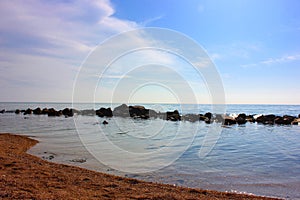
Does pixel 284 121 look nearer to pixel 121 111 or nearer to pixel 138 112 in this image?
pixel 138 112

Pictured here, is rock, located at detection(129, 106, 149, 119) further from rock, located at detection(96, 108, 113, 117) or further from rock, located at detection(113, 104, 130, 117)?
rock, located at detection(96, 108, 113, 117)

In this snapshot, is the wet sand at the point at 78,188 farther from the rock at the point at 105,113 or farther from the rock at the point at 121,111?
the rock at the point at 121,111

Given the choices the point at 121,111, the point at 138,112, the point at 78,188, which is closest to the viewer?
the point at 78,188

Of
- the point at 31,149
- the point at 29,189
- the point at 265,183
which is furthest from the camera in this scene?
the point at 31,149

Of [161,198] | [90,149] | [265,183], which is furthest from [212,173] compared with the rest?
[90,149]

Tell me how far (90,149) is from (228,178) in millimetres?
9719

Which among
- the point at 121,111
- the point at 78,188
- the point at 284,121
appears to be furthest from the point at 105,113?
the point at 78,188

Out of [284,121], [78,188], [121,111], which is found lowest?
[78,188]

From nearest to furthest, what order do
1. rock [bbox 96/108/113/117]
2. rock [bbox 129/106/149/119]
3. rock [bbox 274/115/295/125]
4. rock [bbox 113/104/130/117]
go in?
rock [bbox 274/115/295/125] < rock [bbox 129/106/149/119] < rock [bbox 96/108/113/117] < rock [bbox 113/104/130/117]

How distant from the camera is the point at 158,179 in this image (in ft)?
32.4

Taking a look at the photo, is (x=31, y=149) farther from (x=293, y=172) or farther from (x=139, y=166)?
(x=293, y=172)

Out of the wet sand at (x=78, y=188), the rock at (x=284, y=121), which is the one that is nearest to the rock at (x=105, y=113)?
the rock at (x=284, y=121)

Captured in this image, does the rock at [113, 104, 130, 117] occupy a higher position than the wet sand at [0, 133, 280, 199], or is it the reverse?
the rock at [113, 104, 130, 117]

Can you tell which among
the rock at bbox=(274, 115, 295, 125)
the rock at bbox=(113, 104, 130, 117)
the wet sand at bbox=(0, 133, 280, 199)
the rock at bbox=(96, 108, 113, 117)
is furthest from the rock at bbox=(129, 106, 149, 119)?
the wet sand at bbox=(0, 133, 280, 199)
